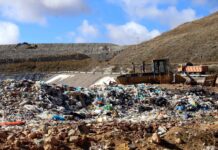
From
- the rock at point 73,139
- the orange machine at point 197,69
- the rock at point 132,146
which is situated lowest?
the rock at point 132,146

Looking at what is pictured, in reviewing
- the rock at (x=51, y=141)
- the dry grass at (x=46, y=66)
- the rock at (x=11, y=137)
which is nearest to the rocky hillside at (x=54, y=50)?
the dry grass at (x=46, y=66)

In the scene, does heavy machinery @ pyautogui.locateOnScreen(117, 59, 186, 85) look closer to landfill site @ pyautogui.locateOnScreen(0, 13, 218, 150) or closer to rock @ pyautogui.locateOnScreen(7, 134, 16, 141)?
landfill site @ pyautogui.locateOnScreen(0, 13, 218, 150)

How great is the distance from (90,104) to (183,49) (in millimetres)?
47492

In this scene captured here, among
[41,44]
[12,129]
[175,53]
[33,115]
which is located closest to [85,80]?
[175,53]

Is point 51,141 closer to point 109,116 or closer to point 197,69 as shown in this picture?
point 109,116

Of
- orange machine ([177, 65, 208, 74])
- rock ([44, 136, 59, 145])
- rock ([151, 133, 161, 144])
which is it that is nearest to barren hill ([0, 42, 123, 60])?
orange machine ([177, 65, 208, 74])

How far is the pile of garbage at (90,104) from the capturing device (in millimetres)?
15938

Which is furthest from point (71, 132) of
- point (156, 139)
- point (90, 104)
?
point (90, 104)

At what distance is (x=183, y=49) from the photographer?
64750mm

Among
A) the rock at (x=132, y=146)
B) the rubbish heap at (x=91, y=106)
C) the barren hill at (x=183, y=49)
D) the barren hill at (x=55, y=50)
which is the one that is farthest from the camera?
the barren hill at (x=55, y=50)

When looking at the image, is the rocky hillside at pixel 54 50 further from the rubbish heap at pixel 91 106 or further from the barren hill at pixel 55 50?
the rubbish heap at pixel 91 106

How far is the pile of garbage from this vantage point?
627 inches

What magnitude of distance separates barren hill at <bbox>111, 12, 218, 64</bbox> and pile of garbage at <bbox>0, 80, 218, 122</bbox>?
39391 millimetres

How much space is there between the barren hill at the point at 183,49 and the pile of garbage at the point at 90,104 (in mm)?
39391
